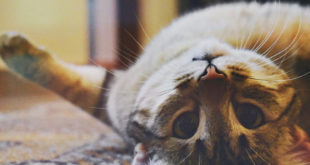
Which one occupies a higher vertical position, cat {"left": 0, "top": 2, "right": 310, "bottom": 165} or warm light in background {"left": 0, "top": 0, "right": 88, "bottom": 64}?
warm light in background {"left": 0, "top": 0, "right": 88, "bottom": 64}

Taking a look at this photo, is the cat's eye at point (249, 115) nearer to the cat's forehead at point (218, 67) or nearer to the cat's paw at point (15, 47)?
the cat's forehead at point (218, 67)

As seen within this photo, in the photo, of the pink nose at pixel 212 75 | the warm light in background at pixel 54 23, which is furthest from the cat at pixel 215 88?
the warm light in background at pixel 54 23

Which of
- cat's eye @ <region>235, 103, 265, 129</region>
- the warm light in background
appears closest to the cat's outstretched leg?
the warm light in background

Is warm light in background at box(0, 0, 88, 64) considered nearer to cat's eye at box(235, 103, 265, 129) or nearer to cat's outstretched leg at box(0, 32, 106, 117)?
cat's outstretched leg at box(0, 32, 106, 117)

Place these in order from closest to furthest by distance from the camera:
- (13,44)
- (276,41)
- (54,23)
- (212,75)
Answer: (212,75), (276,41), (13,44), (54,23)

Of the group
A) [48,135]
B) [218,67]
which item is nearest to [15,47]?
[48,135]

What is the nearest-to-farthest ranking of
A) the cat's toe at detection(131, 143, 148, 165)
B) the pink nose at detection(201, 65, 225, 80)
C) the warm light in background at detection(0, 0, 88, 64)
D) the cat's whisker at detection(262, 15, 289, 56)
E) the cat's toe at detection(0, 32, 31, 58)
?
the pink nose at detection(201, 65, 225, 80) < the cat's toe at detection(131, 143, 148, 165) < the cat's whisker at detection(262, 15, 289, 56) < the cat's toe at detection(0, 32, 31, 58) < the warm light in background at detection(0, 0, 88, 64)

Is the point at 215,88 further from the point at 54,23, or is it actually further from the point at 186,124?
the point at 54,23
